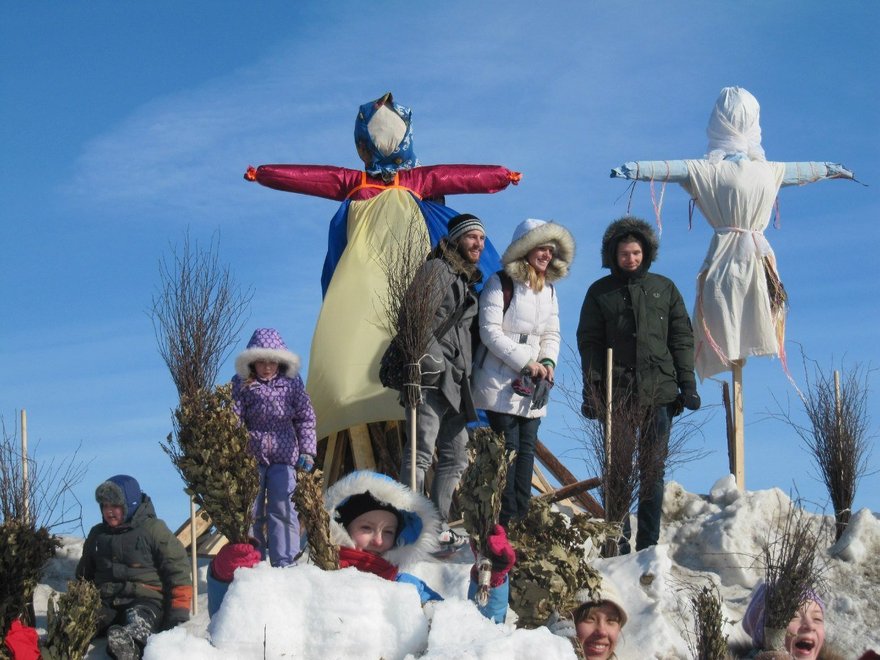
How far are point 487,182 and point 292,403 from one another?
11.2 feet

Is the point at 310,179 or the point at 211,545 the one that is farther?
the point at 310,179

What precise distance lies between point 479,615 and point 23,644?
6.56 feet

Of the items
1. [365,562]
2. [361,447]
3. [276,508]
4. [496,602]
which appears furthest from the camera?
[361,447]

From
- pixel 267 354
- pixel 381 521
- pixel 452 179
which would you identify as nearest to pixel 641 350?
pixel 267 354

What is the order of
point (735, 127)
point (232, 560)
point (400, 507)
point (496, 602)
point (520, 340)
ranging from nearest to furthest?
point (232, 560) < point (496, 602) < point (400, 507) < point (520, 340) < point (735, 127)

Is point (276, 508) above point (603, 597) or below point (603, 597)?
above

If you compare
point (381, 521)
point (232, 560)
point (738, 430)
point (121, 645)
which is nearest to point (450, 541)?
point (121, 645)

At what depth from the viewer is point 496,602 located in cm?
500

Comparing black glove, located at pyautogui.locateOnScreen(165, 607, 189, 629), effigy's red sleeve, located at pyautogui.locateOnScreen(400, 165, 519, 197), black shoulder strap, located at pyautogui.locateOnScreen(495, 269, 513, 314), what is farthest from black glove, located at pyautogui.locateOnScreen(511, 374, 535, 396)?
effigy's red sleeve, located at pyautogui.locateOnScreen(400, 165, 519, 197)

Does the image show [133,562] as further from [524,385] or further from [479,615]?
[479,615]

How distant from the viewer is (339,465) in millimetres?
9539

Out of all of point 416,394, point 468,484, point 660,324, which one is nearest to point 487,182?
point 660,324

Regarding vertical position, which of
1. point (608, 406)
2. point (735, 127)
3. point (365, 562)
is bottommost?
point (365, 562)

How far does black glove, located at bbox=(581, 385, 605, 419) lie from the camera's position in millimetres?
7906
